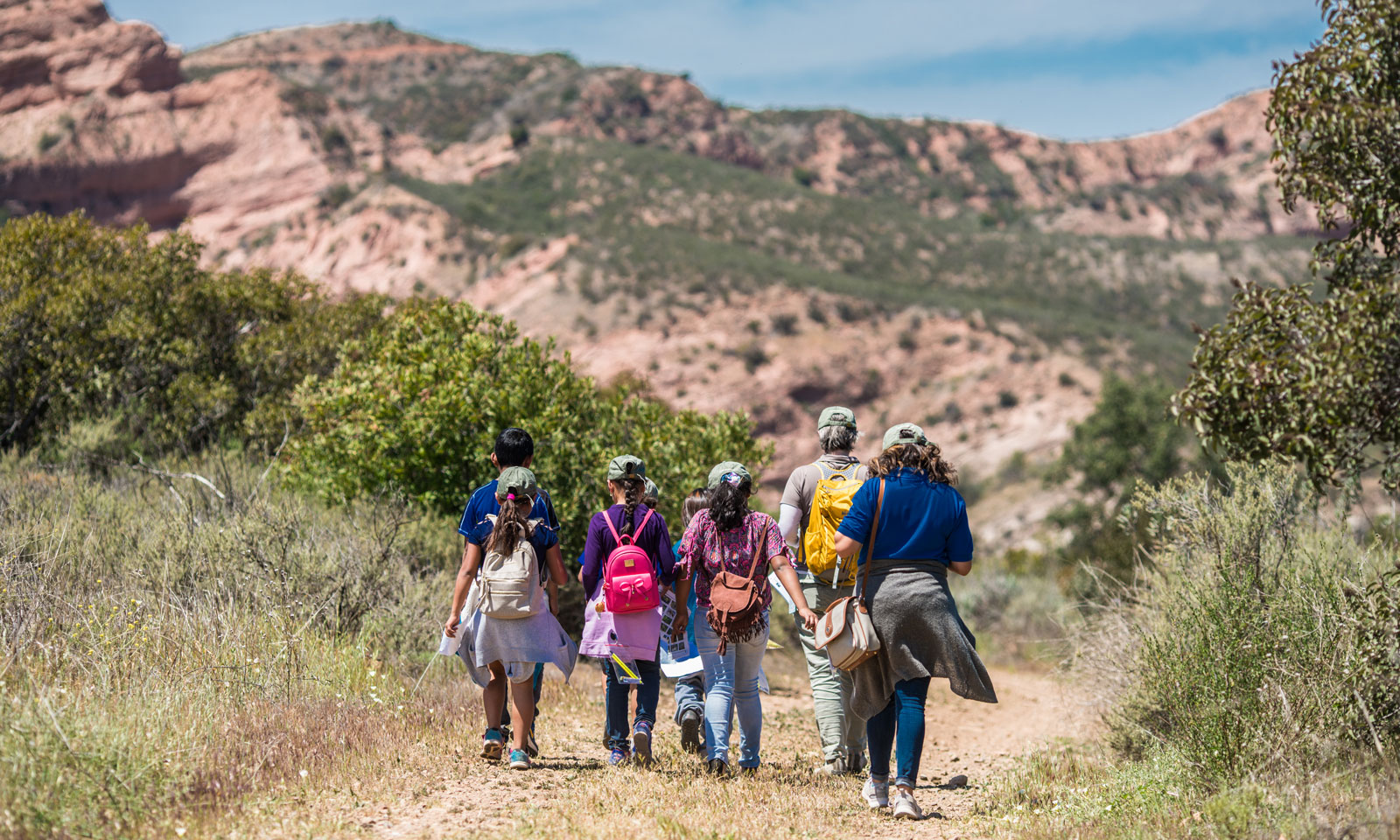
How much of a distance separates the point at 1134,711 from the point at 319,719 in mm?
5418

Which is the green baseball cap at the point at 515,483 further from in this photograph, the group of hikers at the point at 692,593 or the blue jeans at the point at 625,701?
the blue jeans at the point at 625,701

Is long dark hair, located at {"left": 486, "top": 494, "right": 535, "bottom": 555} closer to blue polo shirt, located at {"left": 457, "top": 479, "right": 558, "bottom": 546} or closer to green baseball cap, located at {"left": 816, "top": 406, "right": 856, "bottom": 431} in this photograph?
blue polo shirt, located at {"left": 457, "top": 479, "right": 558, "bottom": 546}

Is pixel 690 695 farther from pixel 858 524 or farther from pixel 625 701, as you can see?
pixel 858 524

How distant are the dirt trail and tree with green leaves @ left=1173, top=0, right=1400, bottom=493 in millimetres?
2248

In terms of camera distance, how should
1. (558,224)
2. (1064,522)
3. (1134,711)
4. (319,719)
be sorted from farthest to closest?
1. (558,224)
2. (1064,522)
3. (1134,711)
4. (319,719)

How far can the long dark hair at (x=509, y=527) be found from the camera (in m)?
5.38

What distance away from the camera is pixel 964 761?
26.4ft

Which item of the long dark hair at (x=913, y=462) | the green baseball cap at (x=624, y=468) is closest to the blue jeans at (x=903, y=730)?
the long dark hair at (x=913, y=462)

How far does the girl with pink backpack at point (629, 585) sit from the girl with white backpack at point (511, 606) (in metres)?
0.20

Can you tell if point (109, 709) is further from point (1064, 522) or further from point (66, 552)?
point (1064, 522)

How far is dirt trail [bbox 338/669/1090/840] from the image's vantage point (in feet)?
15.3

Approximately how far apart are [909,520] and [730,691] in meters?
1.55

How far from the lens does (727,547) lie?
18.5 feet

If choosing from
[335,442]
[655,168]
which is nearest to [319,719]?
[335,442]
